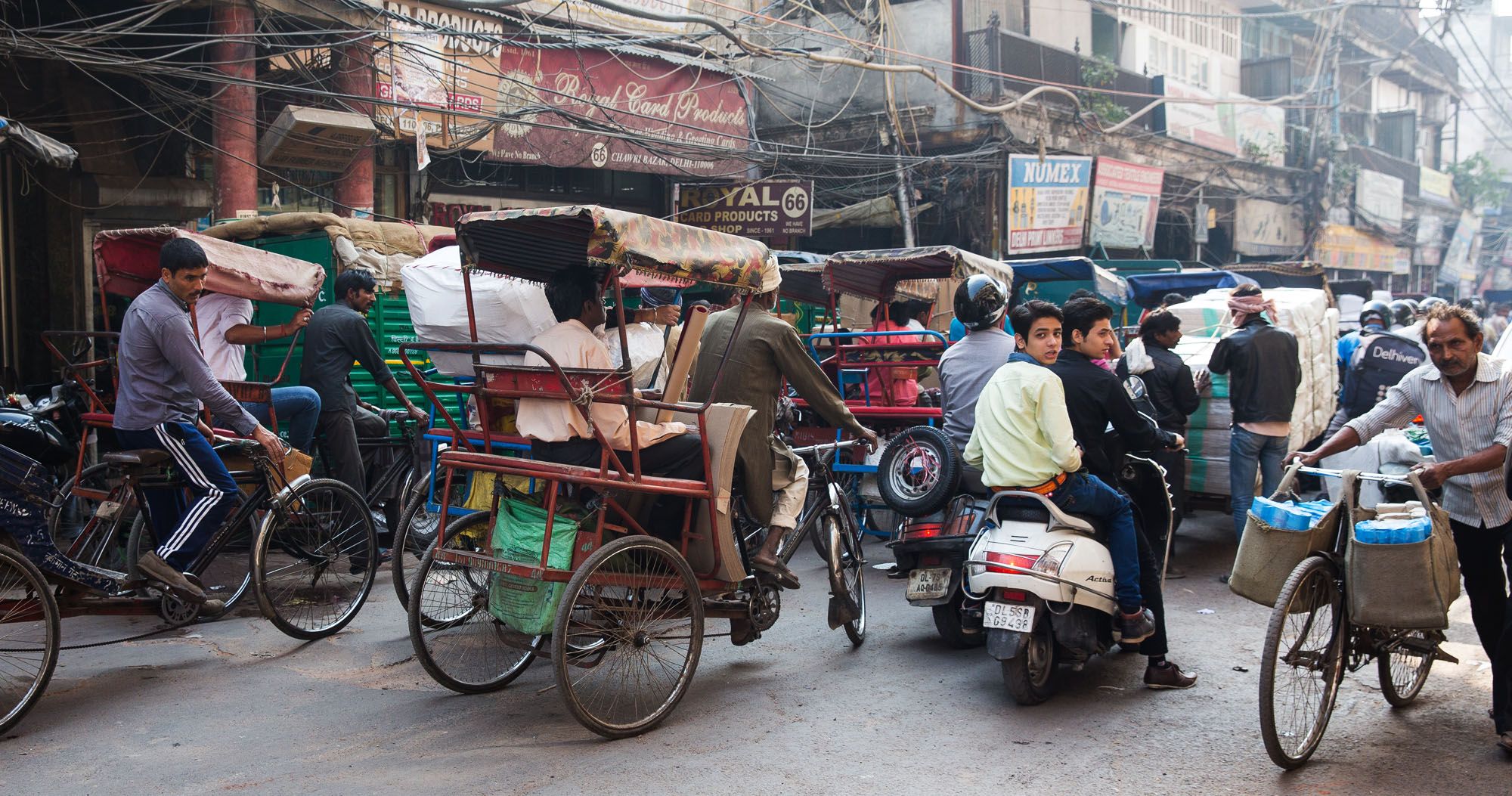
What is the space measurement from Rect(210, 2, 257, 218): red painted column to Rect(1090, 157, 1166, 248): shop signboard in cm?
1455

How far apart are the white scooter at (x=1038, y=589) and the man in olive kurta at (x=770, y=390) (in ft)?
3.02

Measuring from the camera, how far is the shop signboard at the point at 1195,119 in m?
22.9

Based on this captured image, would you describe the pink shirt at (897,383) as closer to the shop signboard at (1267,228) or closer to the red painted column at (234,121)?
the red painted column at (234,121)

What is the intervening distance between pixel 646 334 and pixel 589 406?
401 centimetres

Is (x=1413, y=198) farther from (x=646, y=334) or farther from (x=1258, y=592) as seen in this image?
(x=1258, y=592)

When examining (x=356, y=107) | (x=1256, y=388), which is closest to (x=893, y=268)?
(x=1256, y=388)

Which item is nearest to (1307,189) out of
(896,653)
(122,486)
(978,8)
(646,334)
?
(978,8)

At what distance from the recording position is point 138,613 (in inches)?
193

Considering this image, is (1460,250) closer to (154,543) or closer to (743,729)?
(743,729)

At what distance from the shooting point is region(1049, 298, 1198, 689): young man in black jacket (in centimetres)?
486

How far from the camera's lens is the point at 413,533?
6.68m

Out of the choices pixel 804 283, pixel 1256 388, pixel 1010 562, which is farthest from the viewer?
pixel 804 283

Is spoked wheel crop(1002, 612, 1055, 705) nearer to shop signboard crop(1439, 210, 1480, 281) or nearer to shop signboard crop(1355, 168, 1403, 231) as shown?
shop signboard crop(1355, 168, 1403, 231)

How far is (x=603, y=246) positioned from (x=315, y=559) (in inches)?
110
